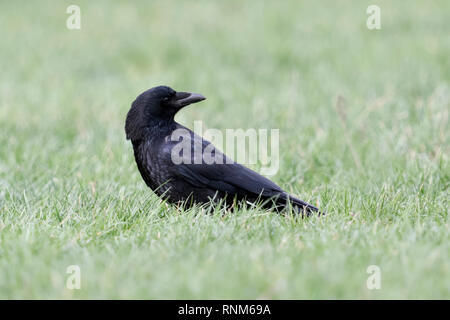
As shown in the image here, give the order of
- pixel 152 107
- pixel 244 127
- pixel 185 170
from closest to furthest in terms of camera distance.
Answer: pixel 185 170, pixel 152 107, pixel 244 127

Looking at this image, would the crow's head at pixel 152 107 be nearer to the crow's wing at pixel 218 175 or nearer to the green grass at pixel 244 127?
the crow's wing at pixel 218 175

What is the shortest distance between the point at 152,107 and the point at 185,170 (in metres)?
0.51

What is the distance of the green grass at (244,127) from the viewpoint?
9.29 ft

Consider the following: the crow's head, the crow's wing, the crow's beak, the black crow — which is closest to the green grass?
the black crow

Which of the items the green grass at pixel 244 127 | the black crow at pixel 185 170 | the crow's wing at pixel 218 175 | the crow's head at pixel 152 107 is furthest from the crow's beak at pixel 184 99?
the green grass at pixel 244 127

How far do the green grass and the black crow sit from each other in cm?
18

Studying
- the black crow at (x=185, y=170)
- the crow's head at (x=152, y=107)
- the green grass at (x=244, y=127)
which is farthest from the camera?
the crow's head at (x=152, y=107)

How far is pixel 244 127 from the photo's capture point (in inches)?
253

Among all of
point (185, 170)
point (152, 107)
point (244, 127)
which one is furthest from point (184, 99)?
point (244, 127)

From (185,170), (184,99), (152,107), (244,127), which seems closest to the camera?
(185,170)

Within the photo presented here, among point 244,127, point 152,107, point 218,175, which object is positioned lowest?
point 244,127

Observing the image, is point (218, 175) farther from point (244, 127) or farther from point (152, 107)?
point (244, 127)

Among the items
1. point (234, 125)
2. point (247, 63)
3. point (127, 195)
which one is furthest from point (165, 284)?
point (247, 63)

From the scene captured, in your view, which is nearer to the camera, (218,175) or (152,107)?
(218,175)
